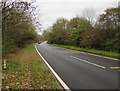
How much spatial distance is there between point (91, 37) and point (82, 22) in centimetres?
1116

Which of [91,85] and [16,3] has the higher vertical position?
[16,3]

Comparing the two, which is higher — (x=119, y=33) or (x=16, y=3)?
(x=16, y=3)

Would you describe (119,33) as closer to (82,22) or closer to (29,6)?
(29,6)

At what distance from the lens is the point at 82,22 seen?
30844 mm

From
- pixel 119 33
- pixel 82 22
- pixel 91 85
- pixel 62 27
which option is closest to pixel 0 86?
pixel 91 85

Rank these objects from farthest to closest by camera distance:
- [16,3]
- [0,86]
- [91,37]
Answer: [91,37], [16,3], [0,86]

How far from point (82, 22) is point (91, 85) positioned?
93.2 ft

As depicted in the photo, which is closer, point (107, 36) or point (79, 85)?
point (79, 85)

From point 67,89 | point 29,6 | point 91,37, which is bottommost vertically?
point 67,89

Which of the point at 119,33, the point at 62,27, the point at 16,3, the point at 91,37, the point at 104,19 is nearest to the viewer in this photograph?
the point at 16,3

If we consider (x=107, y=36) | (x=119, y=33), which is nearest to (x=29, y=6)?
(x=119, y=33)

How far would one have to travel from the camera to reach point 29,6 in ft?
24.0

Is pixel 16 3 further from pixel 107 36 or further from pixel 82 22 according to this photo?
pixel 82 22

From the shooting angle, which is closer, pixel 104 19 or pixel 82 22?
pixel 104 19
